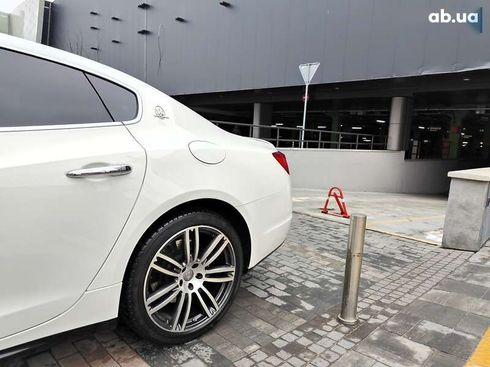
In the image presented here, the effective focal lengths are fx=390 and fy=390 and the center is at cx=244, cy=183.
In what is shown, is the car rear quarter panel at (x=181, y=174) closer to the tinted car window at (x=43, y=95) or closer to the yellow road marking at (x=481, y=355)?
the tinted car window at (x=43, y=95)

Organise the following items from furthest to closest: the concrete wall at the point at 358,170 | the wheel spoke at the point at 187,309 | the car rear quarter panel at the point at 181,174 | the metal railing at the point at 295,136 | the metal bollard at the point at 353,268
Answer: the concrete wall at the point at 358,170 < the metal railing at the point at 295,136 < the metal bollard at the point at 353,268 < the wheel spoke at the point at 187,309 < the car rear quarter panel at the point at 181,174

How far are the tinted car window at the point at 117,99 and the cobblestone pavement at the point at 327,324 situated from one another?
1.27 metres

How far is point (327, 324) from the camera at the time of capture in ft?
9.77

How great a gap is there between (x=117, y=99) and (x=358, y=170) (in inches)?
490

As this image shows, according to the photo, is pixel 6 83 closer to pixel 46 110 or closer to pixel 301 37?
pixel 46 110

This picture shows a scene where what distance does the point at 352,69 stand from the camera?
1287 cm

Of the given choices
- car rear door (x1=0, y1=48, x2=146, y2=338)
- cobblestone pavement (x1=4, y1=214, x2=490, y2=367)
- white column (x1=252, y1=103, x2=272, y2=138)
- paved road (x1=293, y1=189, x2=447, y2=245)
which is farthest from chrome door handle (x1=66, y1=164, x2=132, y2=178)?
white column (x1=252, y1=103, x2=272, y2=138)

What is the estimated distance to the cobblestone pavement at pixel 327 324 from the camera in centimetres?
246

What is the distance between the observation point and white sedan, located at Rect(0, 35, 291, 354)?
1.85 metres

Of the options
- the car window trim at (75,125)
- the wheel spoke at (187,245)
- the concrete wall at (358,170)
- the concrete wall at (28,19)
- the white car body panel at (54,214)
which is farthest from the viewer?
the concrete wall at (28,19)

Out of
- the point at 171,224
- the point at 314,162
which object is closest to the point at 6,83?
the point at 171,224

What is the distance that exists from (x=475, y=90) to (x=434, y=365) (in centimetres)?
1311

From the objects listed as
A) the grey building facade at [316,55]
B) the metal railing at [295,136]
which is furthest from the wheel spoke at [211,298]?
the grey building facade at [316,55]

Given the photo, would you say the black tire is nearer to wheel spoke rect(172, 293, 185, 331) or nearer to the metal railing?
wheel spoke rect(172, 293, 185, 331)
